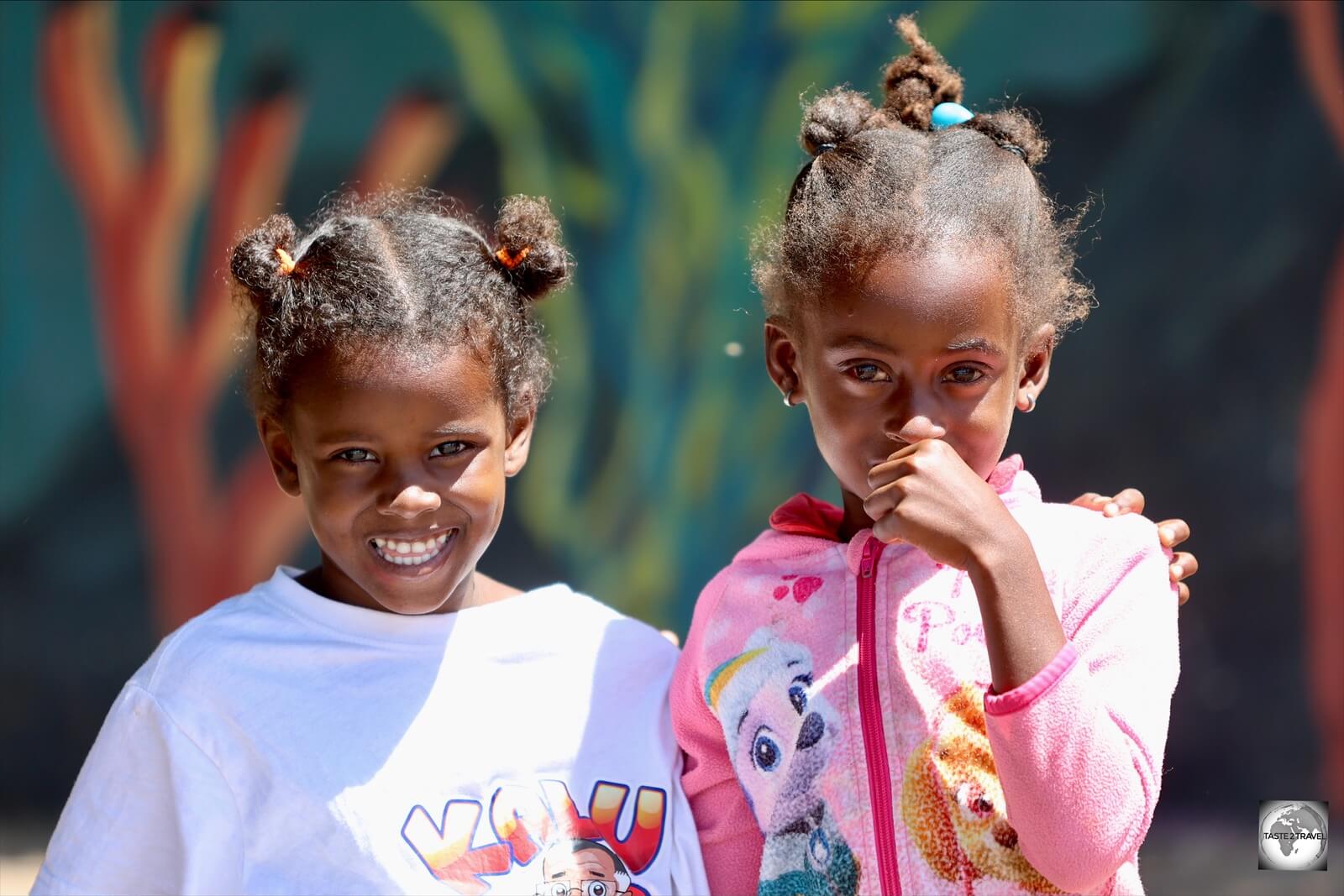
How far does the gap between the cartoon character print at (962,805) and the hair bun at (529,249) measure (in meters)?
0.86

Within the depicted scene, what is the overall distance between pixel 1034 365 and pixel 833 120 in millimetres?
425

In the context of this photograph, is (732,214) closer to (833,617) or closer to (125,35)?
(125,35)

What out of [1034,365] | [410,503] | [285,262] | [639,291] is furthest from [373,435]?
[639,291]

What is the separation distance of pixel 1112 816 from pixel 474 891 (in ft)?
2.66

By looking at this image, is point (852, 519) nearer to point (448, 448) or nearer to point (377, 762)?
point (448, 448)

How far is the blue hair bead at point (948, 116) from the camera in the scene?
198 centimetres

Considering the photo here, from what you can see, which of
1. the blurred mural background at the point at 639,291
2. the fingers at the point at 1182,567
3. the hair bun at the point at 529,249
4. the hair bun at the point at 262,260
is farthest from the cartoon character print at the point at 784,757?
the blurred mural background at the point at 639,291

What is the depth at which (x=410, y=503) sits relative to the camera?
1907 millimetres

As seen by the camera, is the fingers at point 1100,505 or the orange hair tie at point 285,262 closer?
the fingers at point 1100,505

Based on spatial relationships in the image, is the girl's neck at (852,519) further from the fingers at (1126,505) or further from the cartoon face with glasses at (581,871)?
the cartoon face with glasses at (581,871)

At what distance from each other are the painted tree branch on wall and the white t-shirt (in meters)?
1.98

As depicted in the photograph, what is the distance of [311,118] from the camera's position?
3883 millimetres

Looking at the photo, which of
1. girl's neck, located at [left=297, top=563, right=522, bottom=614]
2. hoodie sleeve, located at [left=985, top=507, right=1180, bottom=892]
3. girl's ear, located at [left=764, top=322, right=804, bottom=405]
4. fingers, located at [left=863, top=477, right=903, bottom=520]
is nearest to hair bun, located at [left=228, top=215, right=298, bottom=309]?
girl's neck, located at [left=297, top=563, right=522, bottom=614]

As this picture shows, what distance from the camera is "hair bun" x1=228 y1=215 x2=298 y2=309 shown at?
6.73ft
